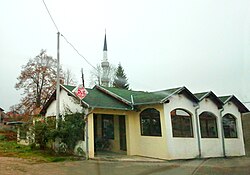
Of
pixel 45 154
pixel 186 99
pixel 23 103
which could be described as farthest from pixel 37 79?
pixel 186 99

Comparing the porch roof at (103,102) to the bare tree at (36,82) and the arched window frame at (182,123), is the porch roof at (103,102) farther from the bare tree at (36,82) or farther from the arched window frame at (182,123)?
the bare tree at (36,82)

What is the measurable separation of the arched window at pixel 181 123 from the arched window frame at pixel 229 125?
11.2 ft

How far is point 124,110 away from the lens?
15.7 metres

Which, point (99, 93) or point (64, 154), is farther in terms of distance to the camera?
point (99, 93)

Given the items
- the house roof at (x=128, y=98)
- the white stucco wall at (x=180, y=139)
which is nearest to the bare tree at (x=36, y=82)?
the house roof at (x=128, y=98)

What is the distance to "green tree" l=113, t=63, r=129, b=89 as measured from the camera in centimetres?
3997

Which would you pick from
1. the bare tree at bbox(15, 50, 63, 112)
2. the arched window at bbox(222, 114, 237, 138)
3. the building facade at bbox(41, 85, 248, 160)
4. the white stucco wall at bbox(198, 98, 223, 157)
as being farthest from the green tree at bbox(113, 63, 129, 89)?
the white stucco wall at bbox(198, 98, 223, 157)

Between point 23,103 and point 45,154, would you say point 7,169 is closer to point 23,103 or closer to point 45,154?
point 45,154

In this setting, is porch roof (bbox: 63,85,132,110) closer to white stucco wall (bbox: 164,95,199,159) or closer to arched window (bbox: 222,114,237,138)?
white stucco wall (bbox: 164,95,199,159)

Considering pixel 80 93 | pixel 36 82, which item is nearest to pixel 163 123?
pixel 80 93

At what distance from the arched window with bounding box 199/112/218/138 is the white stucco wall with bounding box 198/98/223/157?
0.21 m

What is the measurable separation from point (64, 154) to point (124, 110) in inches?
160

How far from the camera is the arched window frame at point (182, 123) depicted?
14867mm

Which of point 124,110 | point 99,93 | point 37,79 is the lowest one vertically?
point 124,110
